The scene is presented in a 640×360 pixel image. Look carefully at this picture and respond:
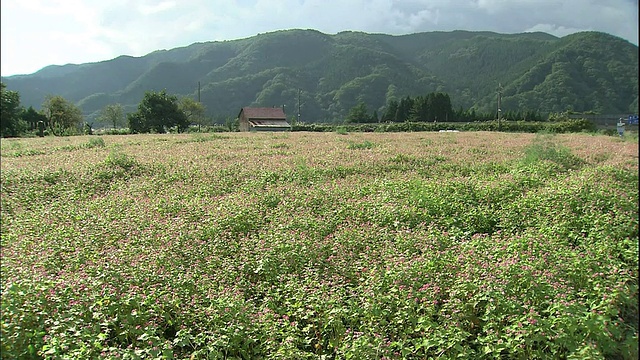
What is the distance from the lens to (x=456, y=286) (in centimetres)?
480

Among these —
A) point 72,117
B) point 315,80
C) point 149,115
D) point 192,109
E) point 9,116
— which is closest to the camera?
point 9,116

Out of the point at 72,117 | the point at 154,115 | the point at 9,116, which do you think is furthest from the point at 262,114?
the point at 9,116

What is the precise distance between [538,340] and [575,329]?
343 mm

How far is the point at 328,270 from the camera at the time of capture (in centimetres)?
572

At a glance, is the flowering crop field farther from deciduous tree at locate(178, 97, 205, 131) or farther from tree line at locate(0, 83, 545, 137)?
deciduous tree at locate(178, 97, 205, 131)

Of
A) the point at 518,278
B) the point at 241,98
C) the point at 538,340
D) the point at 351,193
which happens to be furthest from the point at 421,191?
the point at 241,98

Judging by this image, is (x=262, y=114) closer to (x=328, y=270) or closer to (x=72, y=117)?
(x=72, y=117)

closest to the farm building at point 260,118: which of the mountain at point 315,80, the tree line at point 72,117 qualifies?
the tree line at point 72,117

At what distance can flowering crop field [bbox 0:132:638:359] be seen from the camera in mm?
3988

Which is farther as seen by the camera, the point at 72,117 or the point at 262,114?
the point at 262,114

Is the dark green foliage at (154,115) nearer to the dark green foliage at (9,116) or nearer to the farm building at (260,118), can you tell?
the dark green foliage at (9,116)

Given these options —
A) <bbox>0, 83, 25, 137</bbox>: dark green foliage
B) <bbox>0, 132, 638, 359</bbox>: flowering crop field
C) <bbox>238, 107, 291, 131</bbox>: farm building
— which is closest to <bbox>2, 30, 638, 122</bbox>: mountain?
<bbox>238, 107, 291, 131</bbox>: farm building

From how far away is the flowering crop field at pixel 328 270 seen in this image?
399 cm

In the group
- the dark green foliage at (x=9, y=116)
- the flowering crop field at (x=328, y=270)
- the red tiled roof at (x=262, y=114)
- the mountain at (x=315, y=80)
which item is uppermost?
the mountain at (x=315, y=80)
